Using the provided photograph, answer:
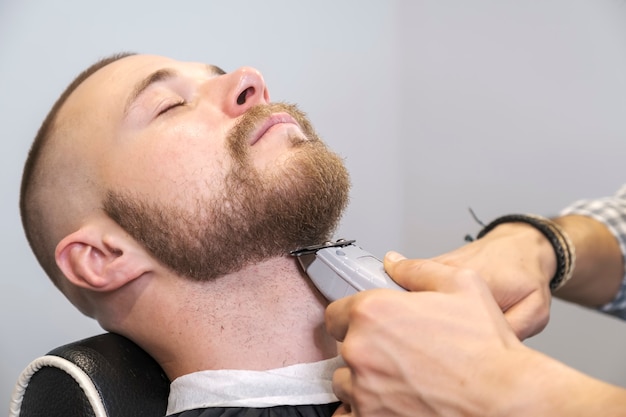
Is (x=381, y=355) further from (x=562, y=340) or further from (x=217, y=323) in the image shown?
(x=562, y=340)

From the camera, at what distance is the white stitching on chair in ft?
3.17

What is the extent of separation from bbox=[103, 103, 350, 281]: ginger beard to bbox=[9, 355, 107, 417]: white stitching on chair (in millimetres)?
255

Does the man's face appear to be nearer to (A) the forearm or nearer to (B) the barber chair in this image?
(B) the barber chair

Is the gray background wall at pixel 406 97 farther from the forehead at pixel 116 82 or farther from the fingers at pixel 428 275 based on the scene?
the fingers at pixel 428 275

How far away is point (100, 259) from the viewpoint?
1.13 meters

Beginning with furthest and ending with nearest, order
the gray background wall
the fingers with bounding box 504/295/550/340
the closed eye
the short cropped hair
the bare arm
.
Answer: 1. the gray background wall
2. the short cropped hair
3. the closed eye
4. the fingers with bounding box 504/295/550/340
5. the bare arm

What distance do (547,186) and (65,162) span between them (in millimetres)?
1628

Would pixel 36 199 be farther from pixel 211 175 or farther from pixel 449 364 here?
pixel 449 364

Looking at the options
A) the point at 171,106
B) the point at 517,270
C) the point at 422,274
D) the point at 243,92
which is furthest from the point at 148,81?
the point at 517,270

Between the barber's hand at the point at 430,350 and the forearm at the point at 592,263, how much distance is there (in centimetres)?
46

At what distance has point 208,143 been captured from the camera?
1.08 metres

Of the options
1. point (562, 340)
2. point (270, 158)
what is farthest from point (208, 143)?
point (562, 340)

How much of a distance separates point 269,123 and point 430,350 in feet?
1.93

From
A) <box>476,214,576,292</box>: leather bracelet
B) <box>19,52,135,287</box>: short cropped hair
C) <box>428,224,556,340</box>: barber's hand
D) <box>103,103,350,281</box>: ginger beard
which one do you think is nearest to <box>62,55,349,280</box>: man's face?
<box>103,103,350,281</box>: ginger beard
